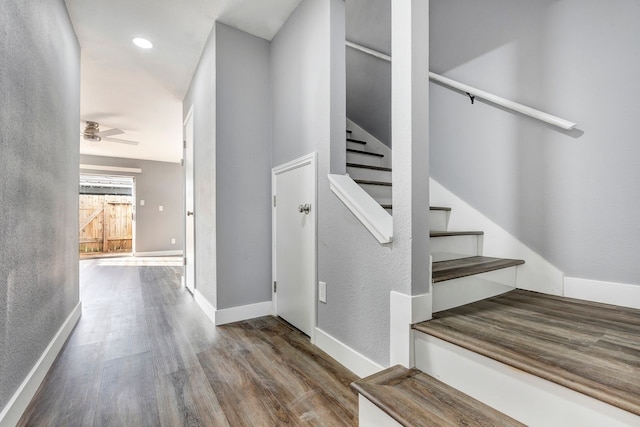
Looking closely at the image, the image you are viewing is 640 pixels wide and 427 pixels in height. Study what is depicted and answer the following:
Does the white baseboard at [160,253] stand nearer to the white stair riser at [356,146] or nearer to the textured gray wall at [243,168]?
the textured gray wall at [243,168]

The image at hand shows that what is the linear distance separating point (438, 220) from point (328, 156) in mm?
1000

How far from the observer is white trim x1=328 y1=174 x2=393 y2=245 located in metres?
1.38

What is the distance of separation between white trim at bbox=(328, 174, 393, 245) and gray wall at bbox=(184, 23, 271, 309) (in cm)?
100

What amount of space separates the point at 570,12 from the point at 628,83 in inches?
20.7

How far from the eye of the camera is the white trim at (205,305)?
2.36m

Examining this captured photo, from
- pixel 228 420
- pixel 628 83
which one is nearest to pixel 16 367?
pixel 228 420

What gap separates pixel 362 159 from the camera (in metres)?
2.62

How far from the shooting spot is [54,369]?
5.41 feet

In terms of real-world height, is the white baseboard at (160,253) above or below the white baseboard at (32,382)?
below

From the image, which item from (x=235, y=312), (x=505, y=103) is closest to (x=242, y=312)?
(x=235, y=312)

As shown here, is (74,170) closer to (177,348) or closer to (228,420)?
(177,348)

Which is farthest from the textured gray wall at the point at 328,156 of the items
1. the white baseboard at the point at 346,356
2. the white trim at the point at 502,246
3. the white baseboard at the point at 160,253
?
the white baseboard at the point at 160,253

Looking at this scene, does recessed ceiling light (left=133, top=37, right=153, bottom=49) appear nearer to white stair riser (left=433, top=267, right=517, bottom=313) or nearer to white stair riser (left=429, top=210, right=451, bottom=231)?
white stair riser (left=429, top=210, right=451, bottom=231)

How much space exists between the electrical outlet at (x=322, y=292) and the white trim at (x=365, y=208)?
0.56 metres
